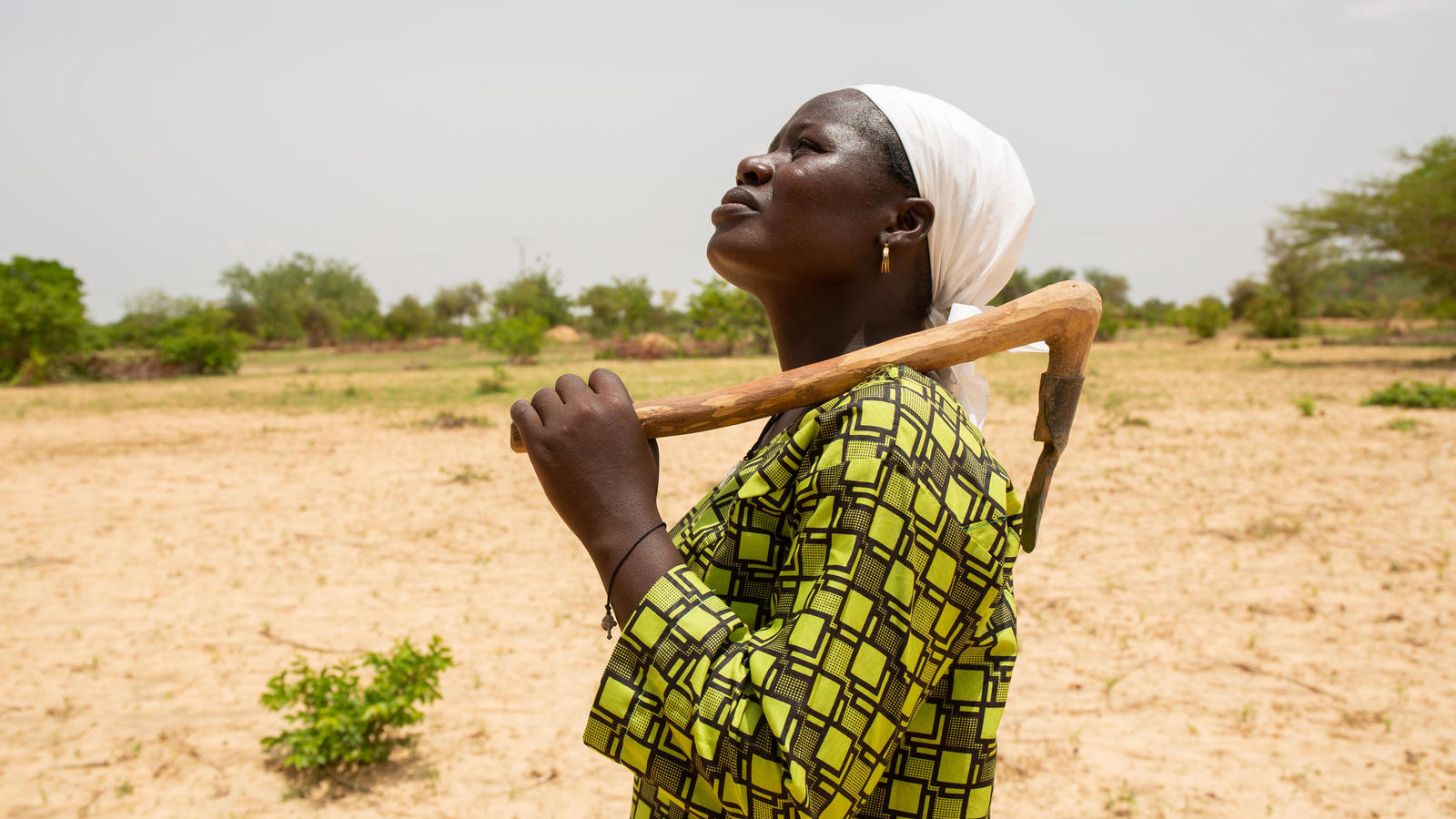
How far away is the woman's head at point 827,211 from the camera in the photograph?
1197 mm

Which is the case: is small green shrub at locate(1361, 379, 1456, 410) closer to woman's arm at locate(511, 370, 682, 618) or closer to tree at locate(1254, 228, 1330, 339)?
woman's arm at locate(511, 370, 682, 618)

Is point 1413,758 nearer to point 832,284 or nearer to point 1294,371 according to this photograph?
point 832,284

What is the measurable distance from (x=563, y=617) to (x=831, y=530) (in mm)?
4340

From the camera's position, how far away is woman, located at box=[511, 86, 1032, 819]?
890 mm

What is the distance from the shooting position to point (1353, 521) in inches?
240

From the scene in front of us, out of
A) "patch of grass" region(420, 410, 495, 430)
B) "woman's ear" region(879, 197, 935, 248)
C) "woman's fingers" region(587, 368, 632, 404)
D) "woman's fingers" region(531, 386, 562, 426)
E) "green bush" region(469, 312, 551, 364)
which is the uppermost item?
"green bush" region(469, 312, 551, 364)

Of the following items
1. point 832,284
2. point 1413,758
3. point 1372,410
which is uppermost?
point 832,284

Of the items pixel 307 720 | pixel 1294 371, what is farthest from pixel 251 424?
pixel 1294 371

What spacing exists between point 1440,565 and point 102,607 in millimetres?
7603

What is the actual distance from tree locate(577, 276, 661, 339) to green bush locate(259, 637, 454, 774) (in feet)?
124

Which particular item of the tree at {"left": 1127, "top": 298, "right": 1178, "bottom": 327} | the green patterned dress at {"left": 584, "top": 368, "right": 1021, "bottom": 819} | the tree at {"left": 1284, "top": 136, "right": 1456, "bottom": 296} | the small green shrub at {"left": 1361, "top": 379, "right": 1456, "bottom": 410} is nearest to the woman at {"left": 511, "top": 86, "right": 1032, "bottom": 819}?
the green patterned dress at {"left": 584, "top": 368, "right": 1021, "bottom": 819}

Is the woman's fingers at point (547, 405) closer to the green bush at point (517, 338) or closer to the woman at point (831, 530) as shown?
the woman at point (831, 530)

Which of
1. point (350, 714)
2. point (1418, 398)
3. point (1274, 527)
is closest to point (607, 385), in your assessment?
point (350, 714)

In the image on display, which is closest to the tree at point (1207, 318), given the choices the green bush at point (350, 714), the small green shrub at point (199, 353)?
the small green shrub at point (199, 353)
